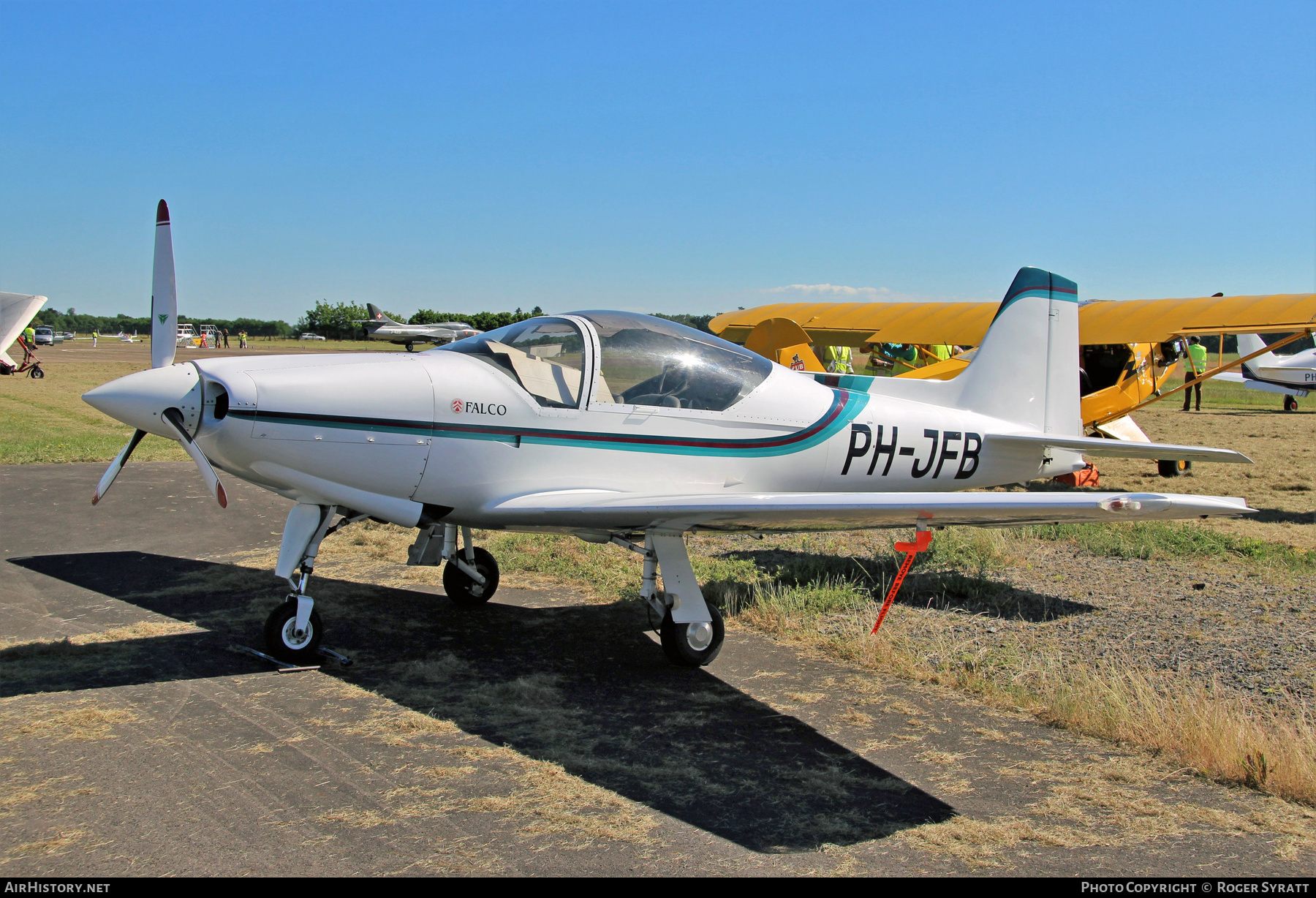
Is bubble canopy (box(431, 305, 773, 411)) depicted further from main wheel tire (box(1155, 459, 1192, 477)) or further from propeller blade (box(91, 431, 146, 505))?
main wheel tire (box(1155, 459, 1192, 477))

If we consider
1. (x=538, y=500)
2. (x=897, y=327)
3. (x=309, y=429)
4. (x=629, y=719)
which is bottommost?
(x=629, y=719)

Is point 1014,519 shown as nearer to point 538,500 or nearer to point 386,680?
point 538,500

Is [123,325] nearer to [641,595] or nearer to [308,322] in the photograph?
[308,322]

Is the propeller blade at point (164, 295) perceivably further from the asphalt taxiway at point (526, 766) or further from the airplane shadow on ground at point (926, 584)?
the airplane shadow on ground at point (926, 584)

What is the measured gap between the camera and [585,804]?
375 centimetres

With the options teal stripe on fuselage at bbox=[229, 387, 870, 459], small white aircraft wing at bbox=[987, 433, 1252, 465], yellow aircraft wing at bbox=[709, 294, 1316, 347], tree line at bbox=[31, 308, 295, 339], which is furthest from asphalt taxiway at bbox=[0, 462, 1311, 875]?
tree line at bbox=[31, 308, 295, 339]

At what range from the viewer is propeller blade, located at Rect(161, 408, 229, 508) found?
4.72 metres

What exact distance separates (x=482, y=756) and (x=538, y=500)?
1.65m

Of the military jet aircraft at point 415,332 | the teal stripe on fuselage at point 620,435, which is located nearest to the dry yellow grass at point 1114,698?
the teal stripe on fuselage at point 620,435

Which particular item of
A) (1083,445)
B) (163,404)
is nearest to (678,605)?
(163,404)

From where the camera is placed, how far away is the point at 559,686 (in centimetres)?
532

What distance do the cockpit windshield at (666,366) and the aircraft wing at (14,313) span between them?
44.8ft
